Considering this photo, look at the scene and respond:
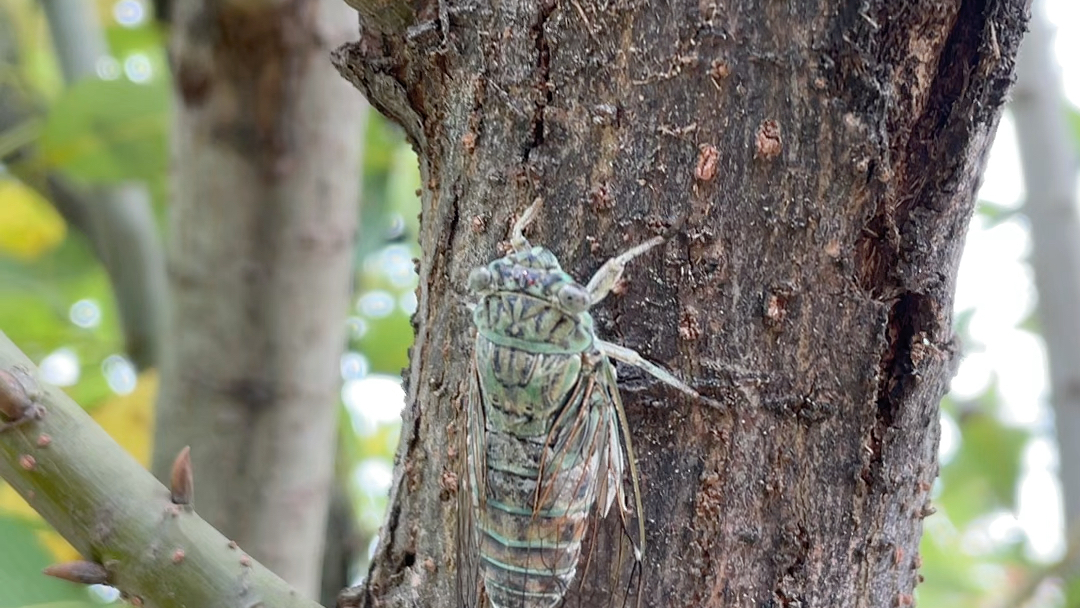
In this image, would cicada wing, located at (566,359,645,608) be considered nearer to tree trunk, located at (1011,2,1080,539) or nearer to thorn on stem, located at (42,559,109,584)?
thorn on stem, located at (42,559,109,584)

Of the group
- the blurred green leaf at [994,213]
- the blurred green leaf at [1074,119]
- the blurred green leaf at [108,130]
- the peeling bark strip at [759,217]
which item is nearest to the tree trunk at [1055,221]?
the blurred green leaf at [994,213]

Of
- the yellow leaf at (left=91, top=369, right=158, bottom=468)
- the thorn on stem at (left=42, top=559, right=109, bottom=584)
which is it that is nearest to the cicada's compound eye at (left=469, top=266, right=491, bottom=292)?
the thorn on stem at (left=42, top=559, right=109, bottom=584)

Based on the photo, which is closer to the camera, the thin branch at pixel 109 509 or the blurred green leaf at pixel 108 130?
the thin branch at pixel 109 509

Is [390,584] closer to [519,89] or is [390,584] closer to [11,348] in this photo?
[11,348]

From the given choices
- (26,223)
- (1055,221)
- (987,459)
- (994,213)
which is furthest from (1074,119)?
(26,223)

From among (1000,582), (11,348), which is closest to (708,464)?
(11,348)

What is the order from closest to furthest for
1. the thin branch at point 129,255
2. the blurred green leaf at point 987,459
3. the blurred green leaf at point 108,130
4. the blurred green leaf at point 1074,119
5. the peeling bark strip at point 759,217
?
the peeling bark strip at point 759,217 → the blurred green leaf at point 108,130 → the thin branch at point 129,255 → the blurred green leaf at point 1074,119 → the blurred green leaf at point 987,459

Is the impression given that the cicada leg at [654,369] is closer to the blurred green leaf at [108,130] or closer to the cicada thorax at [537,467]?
the cicada thorax at [537,467]
